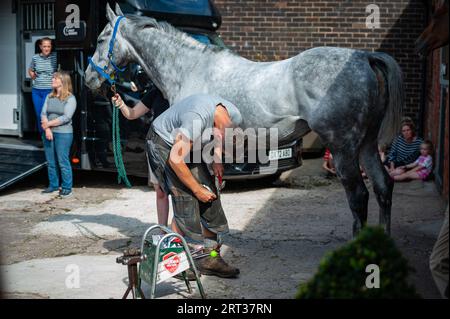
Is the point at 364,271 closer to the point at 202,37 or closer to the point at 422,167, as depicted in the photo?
the point at 202,37

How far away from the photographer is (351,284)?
130 inches

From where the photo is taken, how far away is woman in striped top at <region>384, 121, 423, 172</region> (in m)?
10.5

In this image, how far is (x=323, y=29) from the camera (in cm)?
1341

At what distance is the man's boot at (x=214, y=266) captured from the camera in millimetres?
5773

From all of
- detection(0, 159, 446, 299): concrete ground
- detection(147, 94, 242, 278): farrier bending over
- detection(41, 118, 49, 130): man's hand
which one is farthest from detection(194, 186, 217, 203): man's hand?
detection(41, 118, 49, 130): man's hand

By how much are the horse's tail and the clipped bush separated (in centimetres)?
318

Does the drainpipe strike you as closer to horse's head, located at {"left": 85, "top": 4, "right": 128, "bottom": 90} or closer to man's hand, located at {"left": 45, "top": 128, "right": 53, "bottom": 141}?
man's hand, located at {"left": 45, "top": 128, "right": 53, "bottom": 141}

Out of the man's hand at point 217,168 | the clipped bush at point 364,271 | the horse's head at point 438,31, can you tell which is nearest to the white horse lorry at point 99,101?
the man's hand at point 217,168

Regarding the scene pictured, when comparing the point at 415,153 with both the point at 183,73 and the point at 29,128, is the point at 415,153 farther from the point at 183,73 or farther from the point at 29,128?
the point at 29,128

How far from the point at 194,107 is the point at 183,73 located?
161cm

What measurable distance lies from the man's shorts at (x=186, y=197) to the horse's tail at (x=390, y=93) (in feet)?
5.82

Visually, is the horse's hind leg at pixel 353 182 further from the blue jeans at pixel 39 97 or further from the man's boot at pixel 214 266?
the blue jeans at pixel 39 97

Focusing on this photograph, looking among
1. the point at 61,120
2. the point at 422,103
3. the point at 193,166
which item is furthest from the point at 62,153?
the point at 422,103
